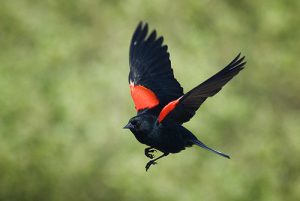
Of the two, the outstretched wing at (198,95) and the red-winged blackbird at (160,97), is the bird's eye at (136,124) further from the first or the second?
the outstretched wing at (198,95)

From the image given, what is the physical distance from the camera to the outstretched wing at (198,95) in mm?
5031

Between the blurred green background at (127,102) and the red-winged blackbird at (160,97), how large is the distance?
238 inches

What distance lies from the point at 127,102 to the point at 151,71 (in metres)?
6.60

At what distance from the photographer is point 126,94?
43.3 feet

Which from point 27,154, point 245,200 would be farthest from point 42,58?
point 245,200

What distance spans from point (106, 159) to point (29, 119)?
159cm

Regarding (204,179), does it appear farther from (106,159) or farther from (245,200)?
(106,159)

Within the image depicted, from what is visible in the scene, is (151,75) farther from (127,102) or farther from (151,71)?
(127,102)

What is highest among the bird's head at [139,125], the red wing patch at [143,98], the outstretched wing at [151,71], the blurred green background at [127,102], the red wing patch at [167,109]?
the blurred green background at [127,102]

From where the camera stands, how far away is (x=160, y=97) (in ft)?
20.5

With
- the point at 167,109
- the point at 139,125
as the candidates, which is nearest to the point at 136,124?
the point at 139,125

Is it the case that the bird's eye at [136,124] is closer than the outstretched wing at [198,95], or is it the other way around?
the outstretched wing at [198,95]

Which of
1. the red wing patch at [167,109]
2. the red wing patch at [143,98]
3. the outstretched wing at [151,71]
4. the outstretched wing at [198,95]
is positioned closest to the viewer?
the outstretched wing at [198,95]

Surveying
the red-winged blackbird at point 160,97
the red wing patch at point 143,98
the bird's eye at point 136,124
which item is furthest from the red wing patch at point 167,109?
the red wing patch at point 143,98
